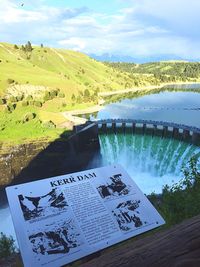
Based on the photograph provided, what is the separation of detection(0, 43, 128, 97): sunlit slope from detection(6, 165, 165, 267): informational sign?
308 feet

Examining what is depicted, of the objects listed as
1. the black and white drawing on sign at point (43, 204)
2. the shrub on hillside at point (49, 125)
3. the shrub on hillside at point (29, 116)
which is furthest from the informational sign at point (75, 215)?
the shrub on hillside at point (29, 116)

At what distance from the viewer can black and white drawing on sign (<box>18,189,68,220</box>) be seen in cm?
689

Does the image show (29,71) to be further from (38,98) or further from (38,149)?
(38,149)

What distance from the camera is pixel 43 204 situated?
719 cm

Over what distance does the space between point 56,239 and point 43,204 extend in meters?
1.00

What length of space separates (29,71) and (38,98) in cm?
2736

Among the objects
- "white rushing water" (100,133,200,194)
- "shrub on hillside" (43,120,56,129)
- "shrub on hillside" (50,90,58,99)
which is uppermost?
"shrub on hillside" (50,90,58,99)

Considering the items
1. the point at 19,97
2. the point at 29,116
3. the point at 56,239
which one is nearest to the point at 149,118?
the point at 29,116

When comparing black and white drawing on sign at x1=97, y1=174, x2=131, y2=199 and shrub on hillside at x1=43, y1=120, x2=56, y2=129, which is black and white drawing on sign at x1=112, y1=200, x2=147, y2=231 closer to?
black and white drawing on sign at x1=97, y1=174, x2=131, y2=199

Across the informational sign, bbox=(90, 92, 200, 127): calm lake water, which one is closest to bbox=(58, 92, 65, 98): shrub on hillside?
bbox=(90, 92, 200, 127): calm lake water

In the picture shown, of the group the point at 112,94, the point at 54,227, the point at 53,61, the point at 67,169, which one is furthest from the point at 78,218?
the point at 53,61

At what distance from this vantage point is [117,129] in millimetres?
73000

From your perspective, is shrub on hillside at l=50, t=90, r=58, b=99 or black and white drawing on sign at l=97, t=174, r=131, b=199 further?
shrub on hillside at l=50, t=90, r=58, b=99

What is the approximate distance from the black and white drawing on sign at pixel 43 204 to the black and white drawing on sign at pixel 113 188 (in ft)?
3.10
